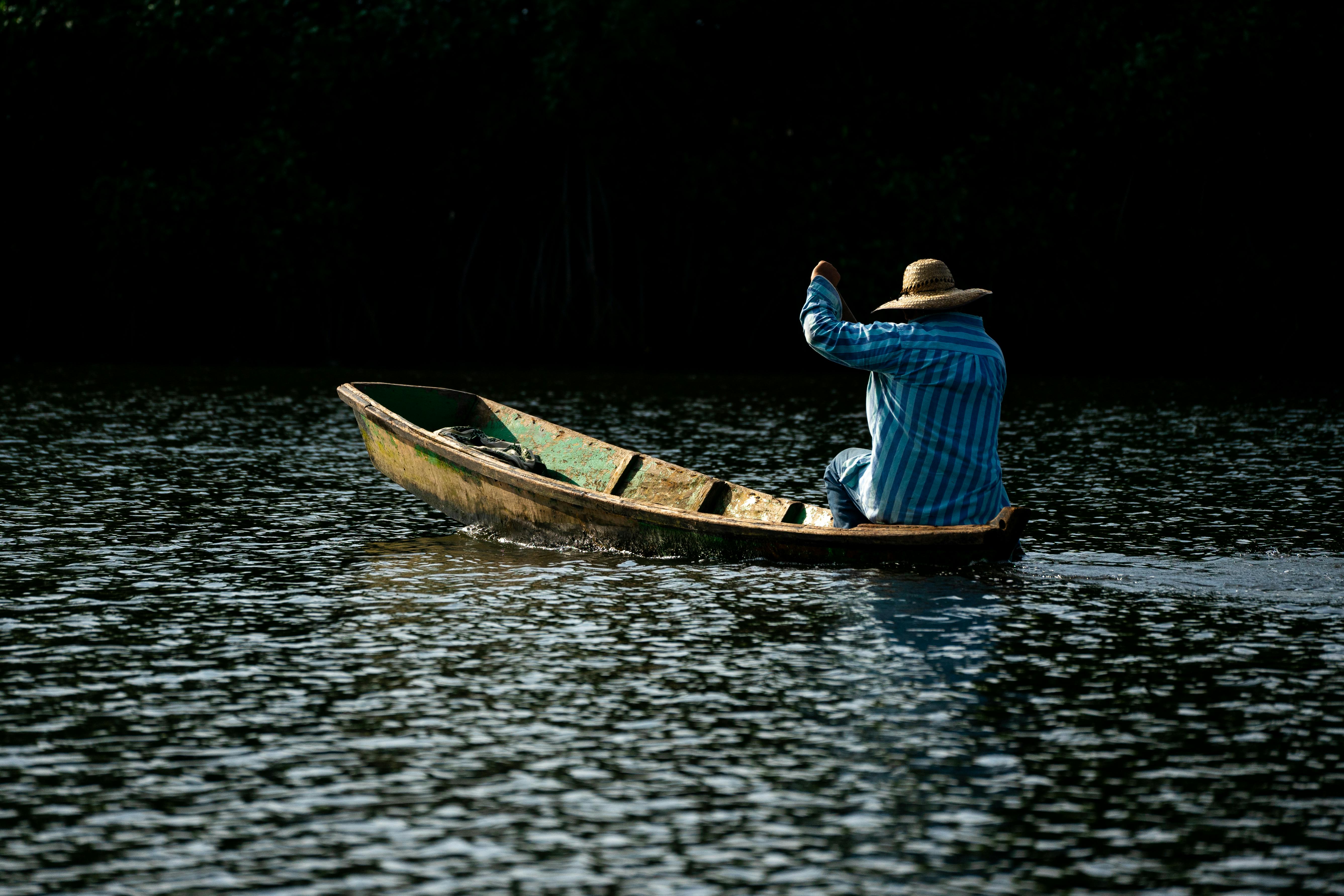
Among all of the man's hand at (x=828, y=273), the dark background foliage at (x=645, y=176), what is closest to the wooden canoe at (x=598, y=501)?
the man's hand at (x=828, y=273)

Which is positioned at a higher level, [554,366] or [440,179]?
[440,179]

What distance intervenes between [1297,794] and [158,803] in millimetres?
3597

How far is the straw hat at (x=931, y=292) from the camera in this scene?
31.1 ft

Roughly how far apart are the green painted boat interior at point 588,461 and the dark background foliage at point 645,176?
16685mm

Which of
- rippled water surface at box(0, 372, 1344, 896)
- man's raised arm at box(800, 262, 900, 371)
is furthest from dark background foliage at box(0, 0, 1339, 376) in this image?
man's raised arm at box(800, 262, 900, 371)

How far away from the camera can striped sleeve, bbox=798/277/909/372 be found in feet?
30.9

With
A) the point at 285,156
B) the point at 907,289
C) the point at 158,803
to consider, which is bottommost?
the point at 158,803

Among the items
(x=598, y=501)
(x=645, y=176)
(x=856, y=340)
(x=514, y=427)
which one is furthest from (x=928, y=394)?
(x=645, y=176)

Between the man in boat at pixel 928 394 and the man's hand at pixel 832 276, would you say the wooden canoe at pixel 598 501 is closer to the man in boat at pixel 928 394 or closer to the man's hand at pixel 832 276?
the man in boat at pixel 928 394

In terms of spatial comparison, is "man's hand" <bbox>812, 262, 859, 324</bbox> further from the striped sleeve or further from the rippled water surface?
the rippled water surface

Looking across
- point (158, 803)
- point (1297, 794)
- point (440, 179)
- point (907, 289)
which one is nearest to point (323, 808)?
point (158, 803)

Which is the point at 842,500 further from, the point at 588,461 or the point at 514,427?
the point at 514,427

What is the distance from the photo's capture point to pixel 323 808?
215 inches

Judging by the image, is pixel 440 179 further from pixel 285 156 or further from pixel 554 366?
pixel 554 366
